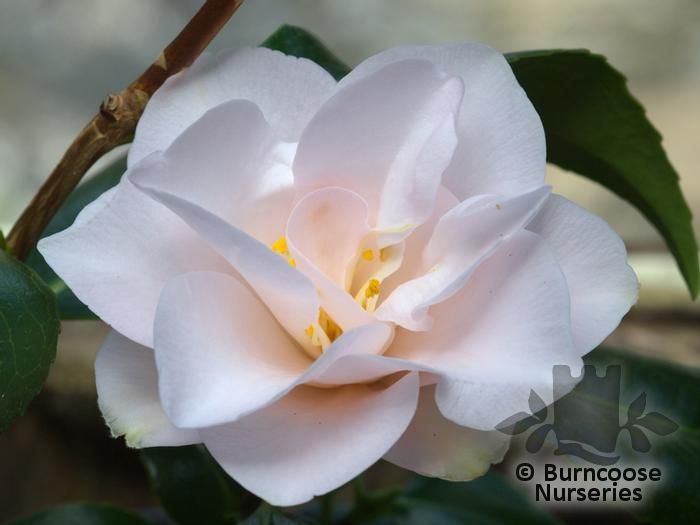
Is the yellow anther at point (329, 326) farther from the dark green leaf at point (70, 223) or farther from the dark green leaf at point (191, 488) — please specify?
the dark green leaf at point (191, 488)

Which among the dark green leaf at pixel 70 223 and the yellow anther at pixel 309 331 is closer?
the yellow anther at pixel 309 331

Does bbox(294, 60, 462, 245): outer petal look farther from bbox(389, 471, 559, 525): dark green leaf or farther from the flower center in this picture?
bbox(389, 471, 559, 525): dark green leaf

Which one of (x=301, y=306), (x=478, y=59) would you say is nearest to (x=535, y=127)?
(x=478, y=59)

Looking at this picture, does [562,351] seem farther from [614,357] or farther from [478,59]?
[614,357]

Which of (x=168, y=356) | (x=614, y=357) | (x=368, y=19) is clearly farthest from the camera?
(x=368, y=19)

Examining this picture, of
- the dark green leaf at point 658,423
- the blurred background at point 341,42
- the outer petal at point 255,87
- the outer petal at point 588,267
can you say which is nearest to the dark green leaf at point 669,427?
the dark green leaf at point 658,423

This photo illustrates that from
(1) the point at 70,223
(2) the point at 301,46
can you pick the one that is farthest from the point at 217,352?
(1) the point at 70,223

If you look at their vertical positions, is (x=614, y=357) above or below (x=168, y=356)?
below
